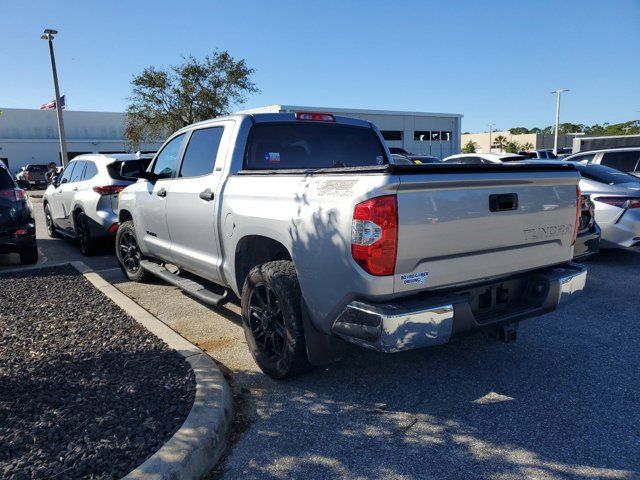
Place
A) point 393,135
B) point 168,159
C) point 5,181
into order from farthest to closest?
point 393,135 < point 5,181 < point 168,159

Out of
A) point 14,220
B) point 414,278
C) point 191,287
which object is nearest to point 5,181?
point 14,220

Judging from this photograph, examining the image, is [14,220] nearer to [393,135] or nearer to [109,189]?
[109,189]

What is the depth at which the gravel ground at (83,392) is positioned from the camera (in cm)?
277

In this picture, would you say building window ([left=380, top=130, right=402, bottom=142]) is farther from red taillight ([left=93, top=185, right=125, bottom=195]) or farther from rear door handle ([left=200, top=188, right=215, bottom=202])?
rear door handle ([left=200, top=188, right=215, bottom=202])

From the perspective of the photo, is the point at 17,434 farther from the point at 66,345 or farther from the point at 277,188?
the point at 277,188

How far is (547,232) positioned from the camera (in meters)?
3.66

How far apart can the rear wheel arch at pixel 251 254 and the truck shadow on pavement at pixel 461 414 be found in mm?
808

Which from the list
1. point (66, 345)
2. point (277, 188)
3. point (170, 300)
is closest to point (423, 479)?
point (277, 188)

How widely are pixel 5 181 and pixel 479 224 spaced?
25.3 ft

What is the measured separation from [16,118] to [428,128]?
→ 131ft

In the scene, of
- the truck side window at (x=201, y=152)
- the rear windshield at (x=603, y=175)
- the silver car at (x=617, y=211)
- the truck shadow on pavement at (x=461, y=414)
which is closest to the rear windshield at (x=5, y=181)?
the truck side window at (x=201, y=152)

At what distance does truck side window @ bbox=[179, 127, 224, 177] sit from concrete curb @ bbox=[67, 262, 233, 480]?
1.72 metres

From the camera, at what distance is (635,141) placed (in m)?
19.8

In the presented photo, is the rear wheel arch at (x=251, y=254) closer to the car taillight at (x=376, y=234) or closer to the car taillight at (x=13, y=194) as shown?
the car taillight at (x=376, y=234)
